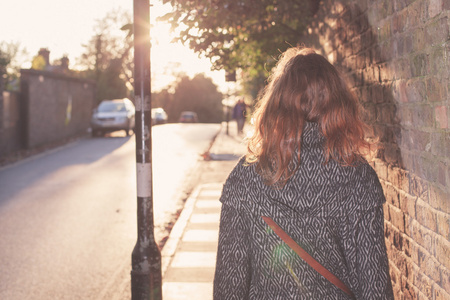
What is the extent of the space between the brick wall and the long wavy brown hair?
1.81 ft

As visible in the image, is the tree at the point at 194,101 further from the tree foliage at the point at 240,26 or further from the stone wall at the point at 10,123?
the tree foliage at the point at 240,26

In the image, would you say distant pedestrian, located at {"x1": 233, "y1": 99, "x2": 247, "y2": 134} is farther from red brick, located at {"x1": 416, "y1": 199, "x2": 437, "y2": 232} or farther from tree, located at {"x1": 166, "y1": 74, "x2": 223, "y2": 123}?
tree, located at {"x1": 166, "y1": 74, "x2": 223, "y2": 123}

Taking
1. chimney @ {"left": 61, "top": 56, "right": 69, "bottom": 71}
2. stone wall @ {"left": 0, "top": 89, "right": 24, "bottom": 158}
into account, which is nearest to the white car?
stone wall @ {"left": 0, "top": 89, "right": 24, "bottom": 158}

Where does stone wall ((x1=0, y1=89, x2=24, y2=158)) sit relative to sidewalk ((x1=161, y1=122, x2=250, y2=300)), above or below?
above

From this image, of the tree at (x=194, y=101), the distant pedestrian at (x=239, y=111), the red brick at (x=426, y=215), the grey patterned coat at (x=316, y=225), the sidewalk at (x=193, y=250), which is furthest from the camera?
the tree at (x=194, y=101)

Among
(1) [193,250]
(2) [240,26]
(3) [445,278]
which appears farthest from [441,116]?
(2) [240,26]

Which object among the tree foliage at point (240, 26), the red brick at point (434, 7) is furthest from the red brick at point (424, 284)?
the tree foliage at point (240, 26)

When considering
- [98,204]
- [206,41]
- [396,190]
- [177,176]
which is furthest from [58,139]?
[396,190]

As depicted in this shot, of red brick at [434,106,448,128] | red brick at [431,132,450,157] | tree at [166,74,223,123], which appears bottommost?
red brick at [431,132,450,157]

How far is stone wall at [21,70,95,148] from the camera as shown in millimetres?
19453

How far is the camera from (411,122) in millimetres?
2666

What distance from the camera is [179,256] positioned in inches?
219

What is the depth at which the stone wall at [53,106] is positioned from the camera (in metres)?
19.5

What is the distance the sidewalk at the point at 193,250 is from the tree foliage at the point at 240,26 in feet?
4.12
